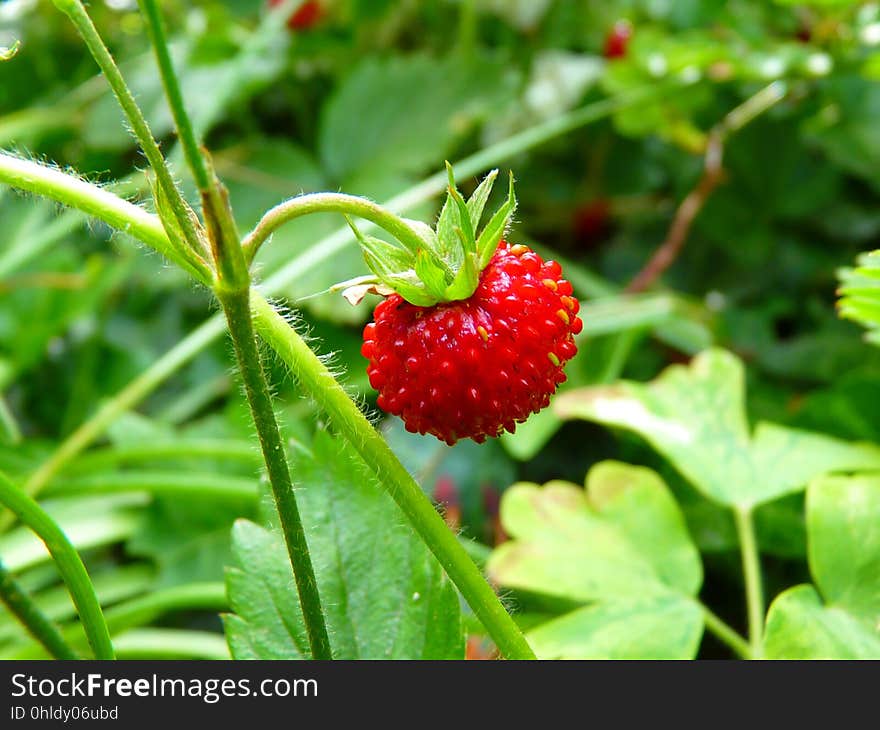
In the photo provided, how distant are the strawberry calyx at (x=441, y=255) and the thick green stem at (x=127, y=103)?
0.24 ft

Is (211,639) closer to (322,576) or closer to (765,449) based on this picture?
(322,576)

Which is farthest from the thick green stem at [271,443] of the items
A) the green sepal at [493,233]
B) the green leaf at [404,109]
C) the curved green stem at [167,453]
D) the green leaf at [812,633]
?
the green leaf at [404,109]

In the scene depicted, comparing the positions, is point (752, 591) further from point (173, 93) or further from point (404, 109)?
point (404, 109)

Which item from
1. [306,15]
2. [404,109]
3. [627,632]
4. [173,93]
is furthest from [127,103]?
[306,15]

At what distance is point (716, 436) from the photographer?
2.09 feet

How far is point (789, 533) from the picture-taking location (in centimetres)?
67

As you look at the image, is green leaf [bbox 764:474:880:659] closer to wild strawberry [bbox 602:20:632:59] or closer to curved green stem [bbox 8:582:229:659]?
curved green stem [bbox 8:582:229:659]

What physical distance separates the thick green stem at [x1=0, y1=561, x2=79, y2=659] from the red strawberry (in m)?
0.18

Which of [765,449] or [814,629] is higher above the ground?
[765,449]

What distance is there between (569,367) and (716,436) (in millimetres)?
312

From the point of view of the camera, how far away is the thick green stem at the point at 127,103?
287 millimetres

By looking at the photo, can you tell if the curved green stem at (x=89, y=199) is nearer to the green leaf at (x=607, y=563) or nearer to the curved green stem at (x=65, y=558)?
the curved green stem at (x=65, y=558)
